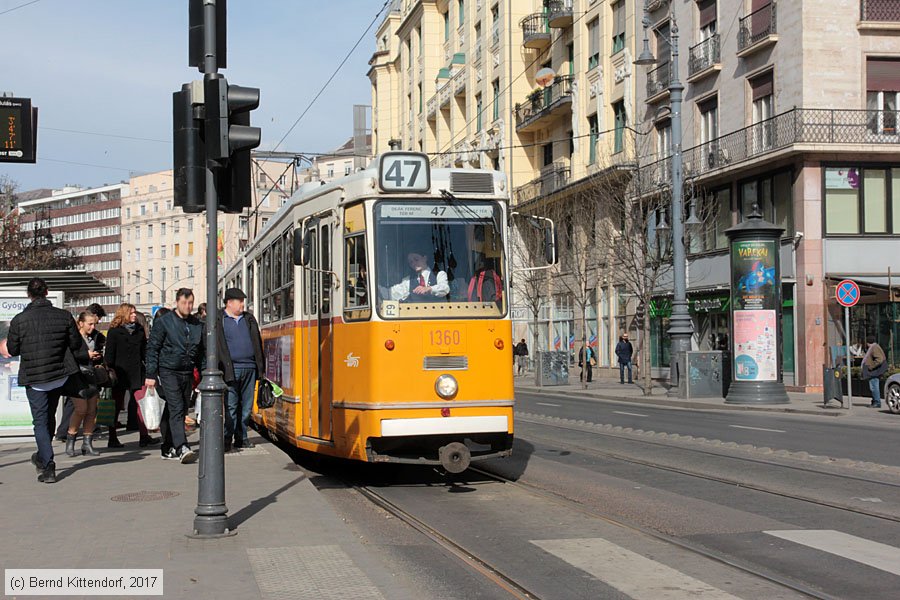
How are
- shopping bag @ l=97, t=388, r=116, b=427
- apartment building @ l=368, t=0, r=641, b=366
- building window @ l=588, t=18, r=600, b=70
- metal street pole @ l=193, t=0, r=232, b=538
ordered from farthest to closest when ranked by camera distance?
building window @ l=588, t=18, r=600, b=70 → apartment building @ l=368, t=0, r=641, b=366 → shopping bag @ l=97, t=388, r=116, b=427 → metal street pole @ l=193, t=0, r=232, b=538

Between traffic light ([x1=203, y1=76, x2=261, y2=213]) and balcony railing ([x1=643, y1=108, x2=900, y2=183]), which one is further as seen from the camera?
balcony railing ([x1=643, y1=108, x2=900, y2=183])

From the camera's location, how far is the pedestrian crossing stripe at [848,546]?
7.18 metres

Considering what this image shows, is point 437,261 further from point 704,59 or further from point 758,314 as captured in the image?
point 704,59

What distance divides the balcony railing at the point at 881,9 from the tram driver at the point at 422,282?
27.8 m

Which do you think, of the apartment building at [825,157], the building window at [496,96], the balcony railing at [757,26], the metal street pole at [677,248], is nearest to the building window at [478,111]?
the building window at [496,96]

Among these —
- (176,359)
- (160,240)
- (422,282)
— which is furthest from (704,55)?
(160,240)

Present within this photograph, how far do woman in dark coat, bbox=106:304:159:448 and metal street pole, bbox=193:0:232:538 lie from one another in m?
6.57

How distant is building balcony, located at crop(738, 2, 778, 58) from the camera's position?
113ft

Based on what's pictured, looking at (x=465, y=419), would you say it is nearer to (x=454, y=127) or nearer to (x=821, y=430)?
(x=821, y=430)

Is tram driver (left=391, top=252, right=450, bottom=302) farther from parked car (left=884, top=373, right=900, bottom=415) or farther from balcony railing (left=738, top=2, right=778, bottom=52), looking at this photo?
balcony railing (left=738, top=2, right=778, bottom=52)

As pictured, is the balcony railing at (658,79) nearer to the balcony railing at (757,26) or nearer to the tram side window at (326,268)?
the balcony railing at (757,26)

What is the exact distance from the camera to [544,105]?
167 ft

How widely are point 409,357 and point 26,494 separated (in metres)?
3.55

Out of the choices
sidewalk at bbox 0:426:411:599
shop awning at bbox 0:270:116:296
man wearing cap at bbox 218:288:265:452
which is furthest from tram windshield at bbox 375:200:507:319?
shop awning at bbox 0:270:116:296
